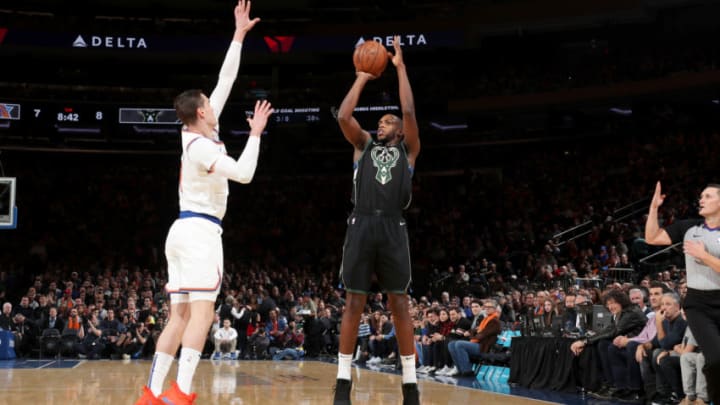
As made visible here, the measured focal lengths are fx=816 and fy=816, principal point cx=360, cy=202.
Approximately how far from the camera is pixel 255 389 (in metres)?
9.45

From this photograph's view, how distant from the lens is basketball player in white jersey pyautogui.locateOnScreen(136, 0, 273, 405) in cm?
474

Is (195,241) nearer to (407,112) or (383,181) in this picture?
(383,181)

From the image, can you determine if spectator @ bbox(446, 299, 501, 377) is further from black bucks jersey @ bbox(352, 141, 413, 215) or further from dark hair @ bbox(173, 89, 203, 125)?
dark hair @ bbox(173, 89, 203, 125)

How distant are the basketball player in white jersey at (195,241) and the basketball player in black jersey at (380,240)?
0.94m

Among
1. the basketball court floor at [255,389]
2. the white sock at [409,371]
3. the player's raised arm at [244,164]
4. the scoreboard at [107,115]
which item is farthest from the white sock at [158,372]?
the scoreboard at [107,115]

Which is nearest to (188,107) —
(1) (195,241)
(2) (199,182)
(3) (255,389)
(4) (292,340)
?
(2) (199,182)

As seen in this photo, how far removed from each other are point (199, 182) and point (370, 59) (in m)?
1.53

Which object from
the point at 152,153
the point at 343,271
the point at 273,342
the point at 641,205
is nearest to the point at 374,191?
the point at 343,271

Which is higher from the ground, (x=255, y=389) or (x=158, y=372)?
(x=158, y=372)

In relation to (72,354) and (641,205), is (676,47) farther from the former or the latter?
(72,354)

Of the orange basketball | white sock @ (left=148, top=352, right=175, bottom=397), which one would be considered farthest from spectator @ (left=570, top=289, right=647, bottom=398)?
white sock @ (left=148, top=352, right=175, bottom=397)

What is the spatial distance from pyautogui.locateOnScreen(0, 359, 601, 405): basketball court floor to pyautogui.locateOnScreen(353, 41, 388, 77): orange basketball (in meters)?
3.53

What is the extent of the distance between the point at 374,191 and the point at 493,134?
78.9 feet

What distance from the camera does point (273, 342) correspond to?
20016 millimetres
